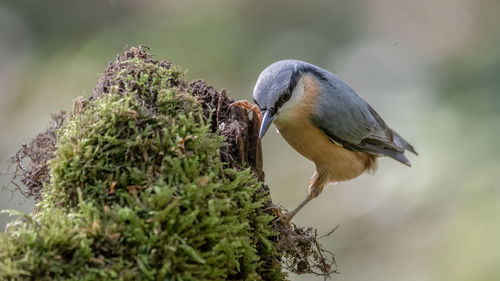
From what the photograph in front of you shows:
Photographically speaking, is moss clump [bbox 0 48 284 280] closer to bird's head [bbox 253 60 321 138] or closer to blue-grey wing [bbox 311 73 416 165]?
bird's head [bbox 253 60 321 138]

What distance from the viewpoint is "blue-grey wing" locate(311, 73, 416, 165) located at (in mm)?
3643

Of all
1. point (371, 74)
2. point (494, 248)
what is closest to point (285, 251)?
point (494, 248)

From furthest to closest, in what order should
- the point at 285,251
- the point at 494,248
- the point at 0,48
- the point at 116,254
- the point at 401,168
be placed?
the point at 0,48 → the point at 401,168 → the point at 494,248 → the point at 285,251 → the point at 116,254

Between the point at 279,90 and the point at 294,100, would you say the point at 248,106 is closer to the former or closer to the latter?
the point at 279,90

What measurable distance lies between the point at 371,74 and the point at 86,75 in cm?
360

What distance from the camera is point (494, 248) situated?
14.4ft

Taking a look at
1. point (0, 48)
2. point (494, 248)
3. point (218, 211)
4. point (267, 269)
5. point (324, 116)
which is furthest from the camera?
point (0, 48)

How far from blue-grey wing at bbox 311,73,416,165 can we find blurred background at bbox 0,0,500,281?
1278 mm

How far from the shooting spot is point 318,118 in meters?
3.59

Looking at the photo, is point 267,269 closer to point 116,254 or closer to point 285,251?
point 285,251

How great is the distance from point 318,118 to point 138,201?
2010 millimetres

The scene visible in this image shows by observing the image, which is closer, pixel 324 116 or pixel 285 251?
pixel 285 251

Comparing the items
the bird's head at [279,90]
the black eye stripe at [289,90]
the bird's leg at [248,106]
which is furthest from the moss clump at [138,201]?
the black eye stripe at [289,90]

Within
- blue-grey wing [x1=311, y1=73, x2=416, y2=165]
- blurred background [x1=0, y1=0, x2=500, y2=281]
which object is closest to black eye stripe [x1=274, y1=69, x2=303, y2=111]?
blue-grey wing [x1=311, y1=73, x2=416, y2=165]
